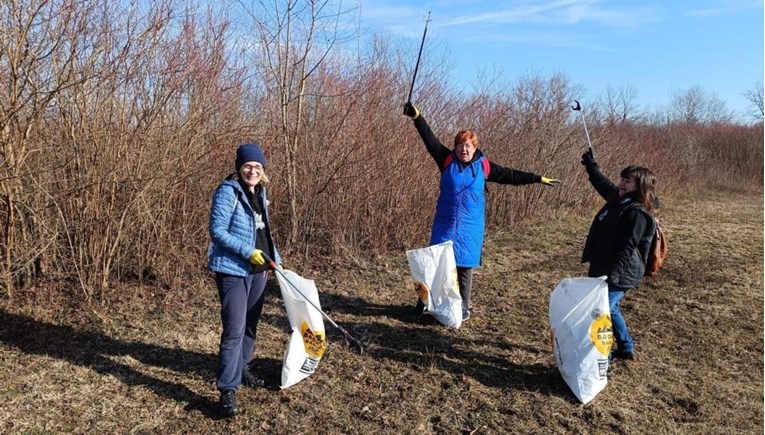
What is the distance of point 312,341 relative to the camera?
329cm

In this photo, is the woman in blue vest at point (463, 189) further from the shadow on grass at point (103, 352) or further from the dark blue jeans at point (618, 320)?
the shadow on grass at point (103, 352)

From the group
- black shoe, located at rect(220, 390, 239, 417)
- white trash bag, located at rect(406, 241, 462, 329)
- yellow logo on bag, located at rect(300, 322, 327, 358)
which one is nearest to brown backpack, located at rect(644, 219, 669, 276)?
white trash bag, located at rect(406, 241, 462, 329)

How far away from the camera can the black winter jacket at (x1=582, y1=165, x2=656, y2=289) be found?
3.41m

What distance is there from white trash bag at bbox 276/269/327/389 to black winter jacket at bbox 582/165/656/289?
190 centimetres

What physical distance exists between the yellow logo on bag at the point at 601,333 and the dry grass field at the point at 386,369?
1.16 ft

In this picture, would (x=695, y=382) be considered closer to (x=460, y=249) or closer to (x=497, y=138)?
(x=460, y=249)

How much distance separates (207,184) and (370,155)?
87.6 inches

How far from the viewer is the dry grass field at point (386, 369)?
3.06m

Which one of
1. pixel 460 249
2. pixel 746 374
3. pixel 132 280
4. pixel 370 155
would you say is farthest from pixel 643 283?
pixel 132 280

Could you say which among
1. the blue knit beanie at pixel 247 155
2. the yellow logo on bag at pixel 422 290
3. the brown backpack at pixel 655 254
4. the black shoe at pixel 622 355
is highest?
the blue knit beanie at pixel 247 155

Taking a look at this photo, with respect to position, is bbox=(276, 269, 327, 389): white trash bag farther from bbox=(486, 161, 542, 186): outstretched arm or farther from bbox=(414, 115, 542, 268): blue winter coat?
bbox=(486, 161, 542, 186): outstretched arm

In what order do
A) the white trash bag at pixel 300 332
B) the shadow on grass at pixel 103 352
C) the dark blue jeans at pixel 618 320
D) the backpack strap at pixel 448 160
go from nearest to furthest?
the white trash bag at pixel 300 332
the shadow on grass at pixel 103 352
the dark blue jeans at pixel 618 320
the backpack strap at pixel 448 160

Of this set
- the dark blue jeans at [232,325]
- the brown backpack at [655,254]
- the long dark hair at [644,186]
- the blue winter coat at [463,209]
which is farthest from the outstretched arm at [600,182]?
the dark blue jeans at [232,325]

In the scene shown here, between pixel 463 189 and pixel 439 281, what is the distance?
759 mm
